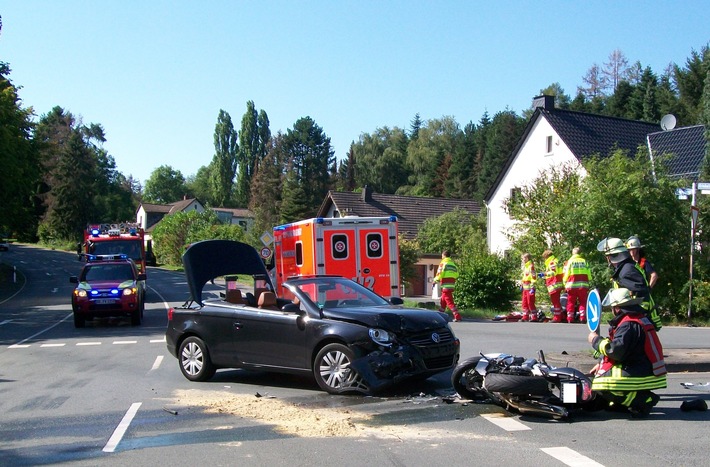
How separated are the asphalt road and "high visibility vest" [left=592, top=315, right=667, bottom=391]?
13.8 inches

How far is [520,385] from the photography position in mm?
7645

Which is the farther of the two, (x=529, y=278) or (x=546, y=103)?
(x=546, y=103)

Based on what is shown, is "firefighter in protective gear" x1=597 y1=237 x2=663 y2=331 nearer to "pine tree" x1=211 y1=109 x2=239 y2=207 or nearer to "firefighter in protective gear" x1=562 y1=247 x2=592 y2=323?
"firefighter in protective gear" x1=562 y1=247 x2=592 y2=323

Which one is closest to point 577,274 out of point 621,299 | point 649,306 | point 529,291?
point 529,291

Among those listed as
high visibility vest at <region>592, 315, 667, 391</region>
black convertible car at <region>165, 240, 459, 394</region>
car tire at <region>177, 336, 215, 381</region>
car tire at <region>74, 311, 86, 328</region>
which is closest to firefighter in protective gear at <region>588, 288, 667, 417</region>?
high visibility vest at <region>592, 315, 667, 391</region>

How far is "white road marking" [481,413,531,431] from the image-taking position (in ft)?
24.2

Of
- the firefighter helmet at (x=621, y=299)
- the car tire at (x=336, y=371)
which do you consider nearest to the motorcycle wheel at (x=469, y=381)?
the car tire at (x=336, y=371)

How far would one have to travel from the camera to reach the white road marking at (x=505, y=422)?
7.38m

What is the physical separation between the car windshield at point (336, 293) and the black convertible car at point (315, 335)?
0.04 feet

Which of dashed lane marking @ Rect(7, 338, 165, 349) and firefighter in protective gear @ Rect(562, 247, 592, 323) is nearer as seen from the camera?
dashed lane marking @ Rect(7, 338, 165, 349)

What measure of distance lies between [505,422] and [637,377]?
1.36 metres

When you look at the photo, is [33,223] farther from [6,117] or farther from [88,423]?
[88,423]

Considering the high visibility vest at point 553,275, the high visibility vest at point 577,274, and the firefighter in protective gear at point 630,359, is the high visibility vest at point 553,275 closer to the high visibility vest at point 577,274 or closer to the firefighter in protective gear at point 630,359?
the high visibility vest at point 577,274

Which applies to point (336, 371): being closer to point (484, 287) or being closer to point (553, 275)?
point (553, 275)
